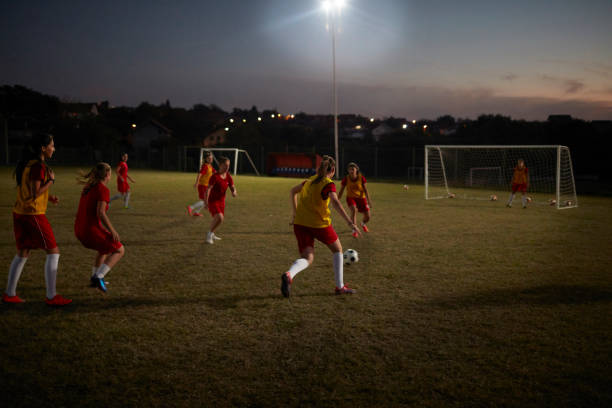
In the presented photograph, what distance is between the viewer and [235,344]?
4.23 m

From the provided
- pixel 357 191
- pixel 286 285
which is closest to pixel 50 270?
pixel 286 285

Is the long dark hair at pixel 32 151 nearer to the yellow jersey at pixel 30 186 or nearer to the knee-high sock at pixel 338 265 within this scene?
the yellow jersey at pixel 30 186

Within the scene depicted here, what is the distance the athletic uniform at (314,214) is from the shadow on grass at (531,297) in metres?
1.60

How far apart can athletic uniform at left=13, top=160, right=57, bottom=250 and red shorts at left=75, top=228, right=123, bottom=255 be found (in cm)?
34

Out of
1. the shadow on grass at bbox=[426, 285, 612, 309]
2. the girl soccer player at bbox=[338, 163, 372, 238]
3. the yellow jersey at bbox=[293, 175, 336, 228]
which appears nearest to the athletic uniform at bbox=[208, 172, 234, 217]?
the girl soccer player at bbox=[338, 163, 372, 238]

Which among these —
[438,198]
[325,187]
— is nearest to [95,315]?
[325,187]

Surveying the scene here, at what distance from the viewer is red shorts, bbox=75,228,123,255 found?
207 inches

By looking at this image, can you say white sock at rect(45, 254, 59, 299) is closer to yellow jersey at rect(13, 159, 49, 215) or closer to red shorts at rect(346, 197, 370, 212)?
yellow jersey at rect(13, 159, 49, 215)

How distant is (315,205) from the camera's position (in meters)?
5.47

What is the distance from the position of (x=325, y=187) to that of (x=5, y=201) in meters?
15.6

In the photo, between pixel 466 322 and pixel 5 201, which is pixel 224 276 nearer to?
pixel 466 322

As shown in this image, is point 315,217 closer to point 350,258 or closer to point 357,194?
point 350,258

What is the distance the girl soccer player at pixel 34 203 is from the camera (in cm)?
482

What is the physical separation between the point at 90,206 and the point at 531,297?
567 cm
